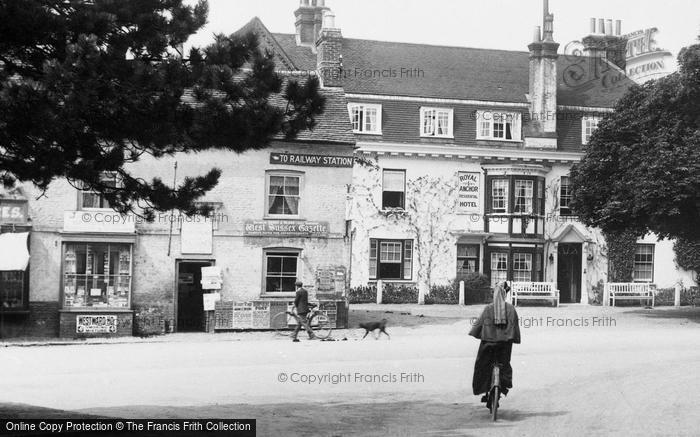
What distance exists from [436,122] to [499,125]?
9.51 ft

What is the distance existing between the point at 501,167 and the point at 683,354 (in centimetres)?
2129

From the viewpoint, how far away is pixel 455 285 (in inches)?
1588

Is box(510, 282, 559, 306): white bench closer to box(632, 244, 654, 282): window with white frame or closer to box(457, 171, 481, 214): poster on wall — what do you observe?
box(457, 171, 481, 214): poster on wall

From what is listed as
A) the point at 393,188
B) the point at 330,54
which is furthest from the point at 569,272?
the point at 330,54

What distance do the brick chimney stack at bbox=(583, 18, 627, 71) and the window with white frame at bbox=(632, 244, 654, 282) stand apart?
32.2 ft

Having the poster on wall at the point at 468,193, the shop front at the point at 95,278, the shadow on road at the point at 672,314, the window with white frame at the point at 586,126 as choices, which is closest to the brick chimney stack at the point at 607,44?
the window with white frame at the point at 586,126

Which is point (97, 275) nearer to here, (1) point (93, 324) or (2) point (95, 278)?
(2) point (95, 278)

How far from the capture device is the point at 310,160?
28.2 meters

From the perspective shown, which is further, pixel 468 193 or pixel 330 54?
pixel 468 193

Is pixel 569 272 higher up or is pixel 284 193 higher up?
pixel 284 193

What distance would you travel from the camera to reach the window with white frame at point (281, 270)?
28.1m

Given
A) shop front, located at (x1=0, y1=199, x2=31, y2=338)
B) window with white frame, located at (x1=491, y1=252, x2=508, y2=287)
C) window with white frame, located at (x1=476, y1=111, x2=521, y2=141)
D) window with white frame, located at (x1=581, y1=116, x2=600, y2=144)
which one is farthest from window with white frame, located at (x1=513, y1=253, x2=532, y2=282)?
shop front, located at (x1=0, y1=199, x2=31, y2=338)

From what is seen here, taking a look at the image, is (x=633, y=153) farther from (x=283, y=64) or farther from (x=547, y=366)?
(x=547, y=366)

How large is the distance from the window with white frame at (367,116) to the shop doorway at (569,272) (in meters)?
9.67
